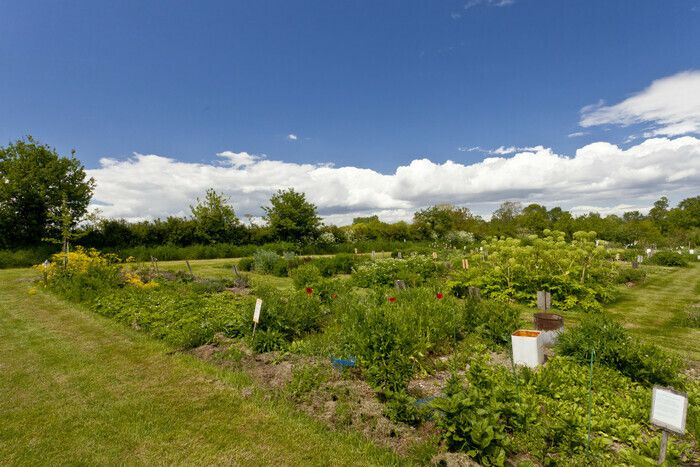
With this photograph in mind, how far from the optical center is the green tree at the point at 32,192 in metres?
22.5

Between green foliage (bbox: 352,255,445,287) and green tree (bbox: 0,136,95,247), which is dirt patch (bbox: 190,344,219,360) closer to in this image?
green foliage (bbox: 352,255,445,287)

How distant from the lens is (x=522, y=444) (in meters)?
3.03

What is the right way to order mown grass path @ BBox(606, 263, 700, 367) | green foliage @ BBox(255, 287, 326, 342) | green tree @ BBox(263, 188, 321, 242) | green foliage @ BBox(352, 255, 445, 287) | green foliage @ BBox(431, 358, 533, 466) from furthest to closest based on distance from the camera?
green tree @ BBox(263, 188, 321, 242) < green foliage @ BBox(352, 255, 445, 287) < mown grass path @ BBox(606, 263, 700, 367) < green foliage @ BBox(255, 287, 326, 342) < green foliage @ BBox(431, 358, 533, 466)

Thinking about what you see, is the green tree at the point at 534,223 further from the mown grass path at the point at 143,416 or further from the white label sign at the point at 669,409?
the mown grass path at the point at 143,416

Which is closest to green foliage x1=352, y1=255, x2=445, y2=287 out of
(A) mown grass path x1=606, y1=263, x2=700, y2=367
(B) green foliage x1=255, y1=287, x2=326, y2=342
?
(B) green foliage x1=255, y1=287, x2=326, y2=342

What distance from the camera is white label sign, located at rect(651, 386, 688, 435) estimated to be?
229cm

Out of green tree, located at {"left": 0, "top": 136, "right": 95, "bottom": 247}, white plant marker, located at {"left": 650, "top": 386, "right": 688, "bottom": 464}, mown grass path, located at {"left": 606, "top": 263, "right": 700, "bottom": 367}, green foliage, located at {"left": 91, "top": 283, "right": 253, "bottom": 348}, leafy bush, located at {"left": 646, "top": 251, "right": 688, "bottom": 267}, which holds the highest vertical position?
green tree, located at {"left": 0, "top": 136, "right": 95, "bottom": 247}

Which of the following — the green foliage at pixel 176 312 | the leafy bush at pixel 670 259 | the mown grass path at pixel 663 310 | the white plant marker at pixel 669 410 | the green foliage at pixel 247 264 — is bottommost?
the leafy bush at pixel 670 259

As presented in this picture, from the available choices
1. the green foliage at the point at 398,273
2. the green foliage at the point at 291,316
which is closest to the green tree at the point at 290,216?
the green foliage at the point at 398,273

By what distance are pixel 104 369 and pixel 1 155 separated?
28519mm

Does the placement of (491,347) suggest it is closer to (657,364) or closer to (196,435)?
(657,364)

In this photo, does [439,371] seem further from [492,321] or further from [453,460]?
[453,460]

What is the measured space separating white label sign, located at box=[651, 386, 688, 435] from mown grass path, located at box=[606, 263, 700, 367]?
12.4 feet

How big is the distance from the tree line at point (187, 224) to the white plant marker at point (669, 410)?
1566cm
